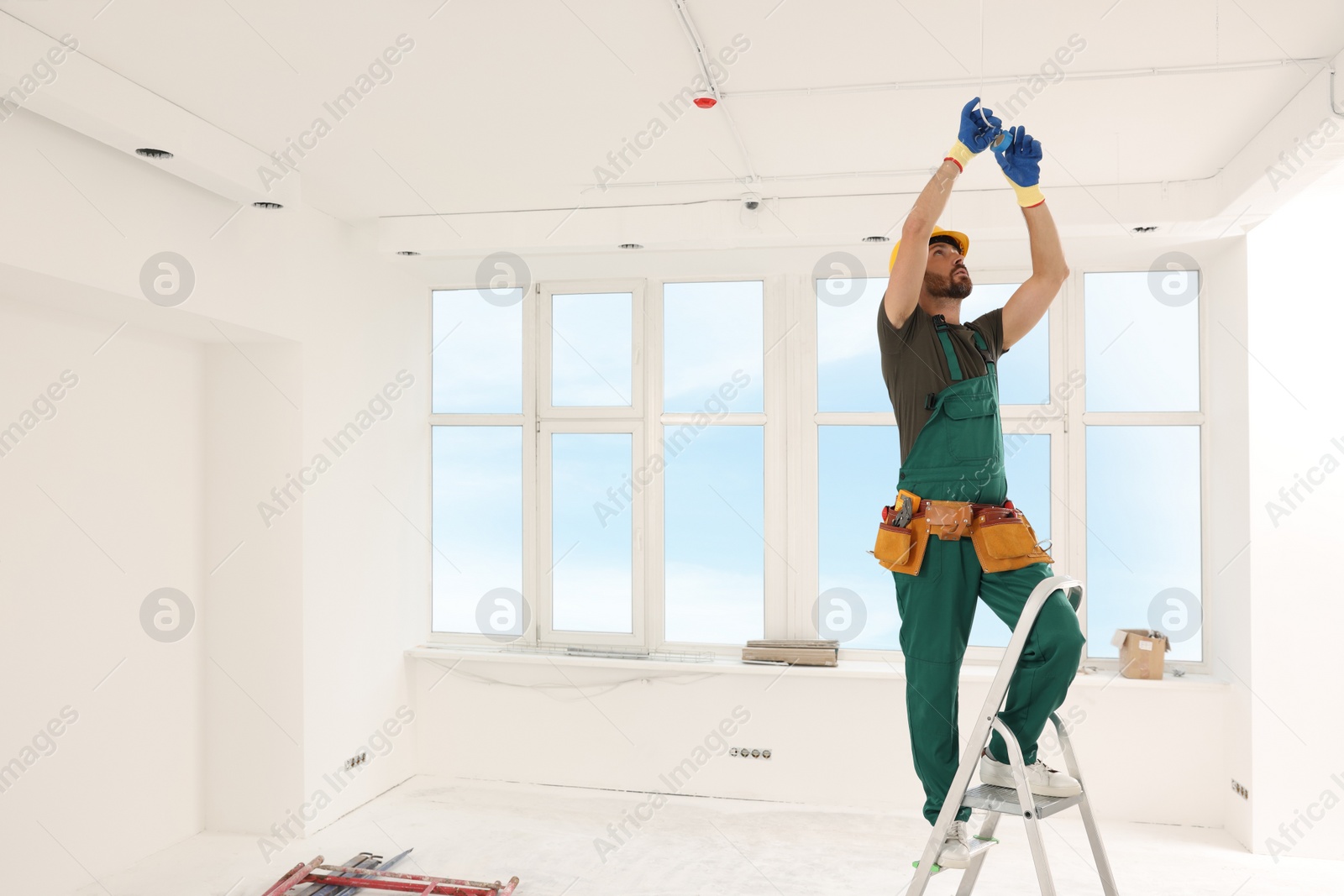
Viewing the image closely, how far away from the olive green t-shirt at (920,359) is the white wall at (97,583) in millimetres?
3130

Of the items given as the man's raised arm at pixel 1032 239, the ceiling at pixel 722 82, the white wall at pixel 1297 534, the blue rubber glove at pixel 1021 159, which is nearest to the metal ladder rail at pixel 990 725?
the man's raised arm at pixel 1032 239

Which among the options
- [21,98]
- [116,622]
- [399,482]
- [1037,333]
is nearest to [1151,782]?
[1037,333]

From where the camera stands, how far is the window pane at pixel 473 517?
18.2ft

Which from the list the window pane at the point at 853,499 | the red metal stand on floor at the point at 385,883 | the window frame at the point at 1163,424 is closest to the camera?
the red metal stand on floor at the point at 385,883

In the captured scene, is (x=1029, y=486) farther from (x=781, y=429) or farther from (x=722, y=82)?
(x=722, y=82)

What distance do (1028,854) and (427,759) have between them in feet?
10.2

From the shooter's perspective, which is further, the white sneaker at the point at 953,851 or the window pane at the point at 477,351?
the window pane at the point at 477,351

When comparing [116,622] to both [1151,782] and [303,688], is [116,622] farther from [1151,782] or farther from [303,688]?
[1151,782]

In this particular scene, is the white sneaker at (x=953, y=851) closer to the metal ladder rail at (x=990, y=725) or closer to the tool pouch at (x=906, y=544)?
the metal ladder rail at (x=990, y=725)

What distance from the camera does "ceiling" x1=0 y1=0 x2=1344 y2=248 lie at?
8.87ft

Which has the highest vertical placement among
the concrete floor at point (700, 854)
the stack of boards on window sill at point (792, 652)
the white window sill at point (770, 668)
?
the stack of boards on window sill at point (792, 652)

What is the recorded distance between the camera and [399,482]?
208 inches

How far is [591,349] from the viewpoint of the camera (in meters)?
5.44

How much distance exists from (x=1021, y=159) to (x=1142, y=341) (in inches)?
128
